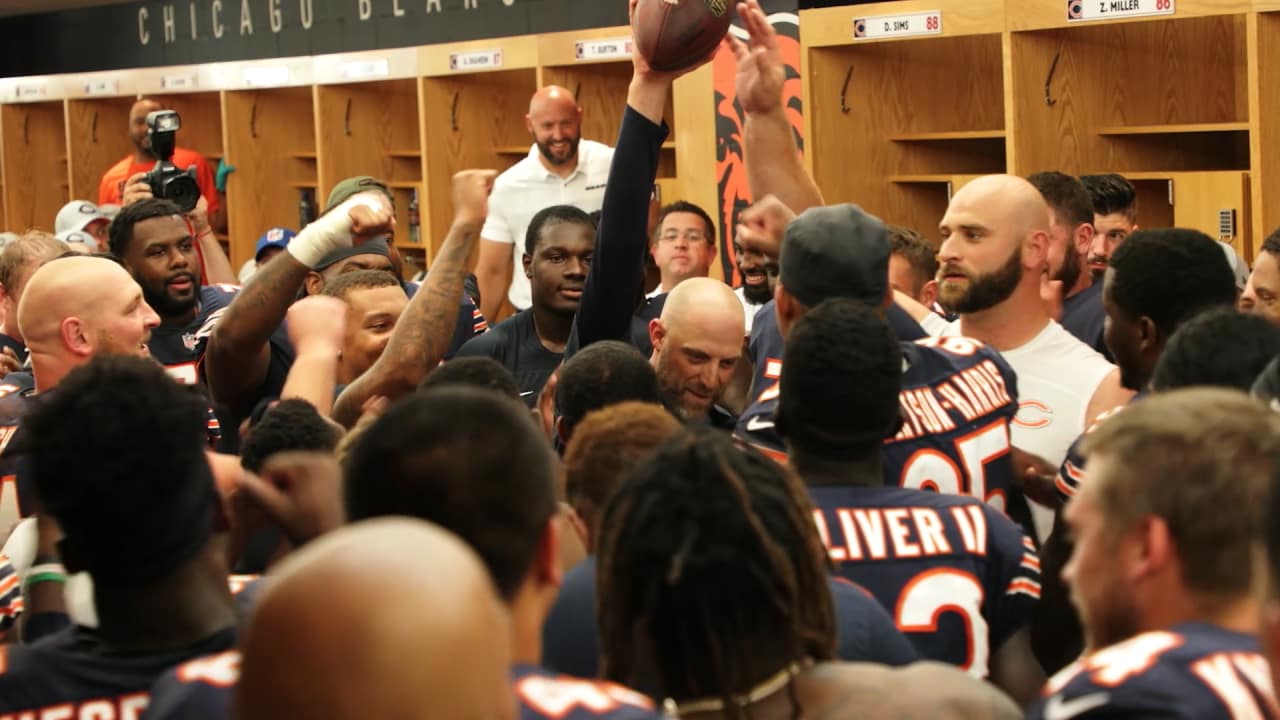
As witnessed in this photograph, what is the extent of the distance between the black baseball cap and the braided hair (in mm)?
1046

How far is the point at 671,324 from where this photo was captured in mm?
3299

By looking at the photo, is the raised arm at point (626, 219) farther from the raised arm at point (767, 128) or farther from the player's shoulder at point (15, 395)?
the player's shoulder at point (15, 395)

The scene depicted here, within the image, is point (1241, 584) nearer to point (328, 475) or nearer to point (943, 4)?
point (328, 475)

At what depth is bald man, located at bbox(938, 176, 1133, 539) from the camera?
307 centimetres

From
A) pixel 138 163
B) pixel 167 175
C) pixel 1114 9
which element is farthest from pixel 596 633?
pixel 138 163

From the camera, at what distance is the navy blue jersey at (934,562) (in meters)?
2.06

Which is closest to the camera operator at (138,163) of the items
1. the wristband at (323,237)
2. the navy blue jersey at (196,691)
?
the wristband at (323,237)

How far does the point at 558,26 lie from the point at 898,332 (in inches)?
233

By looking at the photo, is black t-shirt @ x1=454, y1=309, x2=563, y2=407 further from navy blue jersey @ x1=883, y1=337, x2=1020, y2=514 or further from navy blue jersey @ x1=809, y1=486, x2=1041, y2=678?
navy blue jersey @ x1=809, y1=486, x2=1041, y2=678

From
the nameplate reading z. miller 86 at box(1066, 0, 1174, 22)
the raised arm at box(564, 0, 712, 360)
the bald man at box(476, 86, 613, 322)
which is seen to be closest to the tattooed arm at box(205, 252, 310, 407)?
the raised arm at box(564, 0, 712, 360)

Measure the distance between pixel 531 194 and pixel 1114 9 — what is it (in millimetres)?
2332

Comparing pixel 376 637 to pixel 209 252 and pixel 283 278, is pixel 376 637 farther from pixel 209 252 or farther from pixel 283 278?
pixel 209 252

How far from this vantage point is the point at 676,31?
3391 millimetres

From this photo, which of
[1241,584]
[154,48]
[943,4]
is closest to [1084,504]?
[1241,584]
